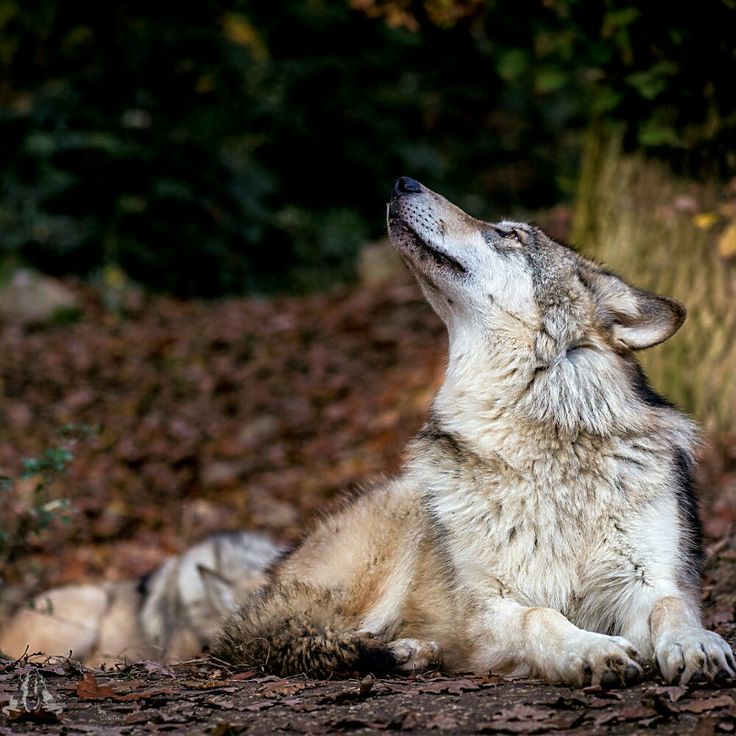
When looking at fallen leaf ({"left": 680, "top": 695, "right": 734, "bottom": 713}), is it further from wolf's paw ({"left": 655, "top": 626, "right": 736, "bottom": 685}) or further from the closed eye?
the closed eye

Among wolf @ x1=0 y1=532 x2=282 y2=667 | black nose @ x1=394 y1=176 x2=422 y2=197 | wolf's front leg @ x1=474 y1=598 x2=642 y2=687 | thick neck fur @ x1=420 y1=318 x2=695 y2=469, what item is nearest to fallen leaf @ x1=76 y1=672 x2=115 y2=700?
wolf's front leg @ x1=474 y1=598 x2=642 y2=687

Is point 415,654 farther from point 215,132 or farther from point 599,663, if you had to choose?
point 215,132

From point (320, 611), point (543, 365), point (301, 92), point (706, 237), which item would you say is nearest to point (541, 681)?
point (320, 611)

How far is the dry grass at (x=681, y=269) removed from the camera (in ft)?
24.4

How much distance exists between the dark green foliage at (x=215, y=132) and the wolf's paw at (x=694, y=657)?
917cm

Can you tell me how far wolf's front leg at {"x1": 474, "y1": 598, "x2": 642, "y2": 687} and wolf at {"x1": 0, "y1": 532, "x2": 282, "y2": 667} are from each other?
2486 mm

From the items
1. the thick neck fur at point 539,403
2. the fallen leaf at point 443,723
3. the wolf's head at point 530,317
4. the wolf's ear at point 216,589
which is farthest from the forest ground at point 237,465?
the wolf's head at point 530,317

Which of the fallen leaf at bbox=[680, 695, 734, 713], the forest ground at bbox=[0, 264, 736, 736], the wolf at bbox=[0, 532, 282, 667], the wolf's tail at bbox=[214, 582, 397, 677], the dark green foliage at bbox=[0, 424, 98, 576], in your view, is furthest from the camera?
the wolf at bbox=[0, 532, 282, 667]

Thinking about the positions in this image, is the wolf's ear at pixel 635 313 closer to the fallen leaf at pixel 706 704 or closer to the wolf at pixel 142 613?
the fallen leaf at pixel 706 704

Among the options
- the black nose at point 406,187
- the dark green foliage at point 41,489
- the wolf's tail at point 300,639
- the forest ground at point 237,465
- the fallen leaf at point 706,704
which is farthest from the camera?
the dark green foliage at point 41,489

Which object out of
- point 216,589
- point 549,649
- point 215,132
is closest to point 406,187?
point 549,649

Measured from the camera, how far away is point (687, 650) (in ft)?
11.5

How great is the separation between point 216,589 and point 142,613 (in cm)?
55

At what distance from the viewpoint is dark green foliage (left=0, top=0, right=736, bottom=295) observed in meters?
15.7
